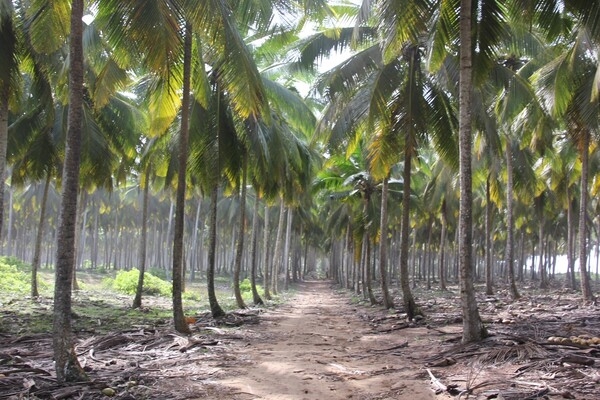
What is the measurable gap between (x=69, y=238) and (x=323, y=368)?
12.7 feet

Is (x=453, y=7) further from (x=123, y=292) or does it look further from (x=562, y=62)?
(x=123, y=292)

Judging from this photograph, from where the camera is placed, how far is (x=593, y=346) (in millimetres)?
7250

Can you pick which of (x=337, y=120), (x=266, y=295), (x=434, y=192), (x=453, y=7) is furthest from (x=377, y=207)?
(x=453, y=7)

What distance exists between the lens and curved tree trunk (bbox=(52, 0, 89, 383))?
237 inches

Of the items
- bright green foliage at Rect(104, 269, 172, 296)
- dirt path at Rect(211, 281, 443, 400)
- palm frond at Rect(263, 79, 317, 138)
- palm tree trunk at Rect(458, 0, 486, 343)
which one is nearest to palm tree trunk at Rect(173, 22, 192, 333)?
dirt path at Rect(211, 281, 443, 400)

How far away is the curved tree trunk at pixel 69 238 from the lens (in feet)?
19.7

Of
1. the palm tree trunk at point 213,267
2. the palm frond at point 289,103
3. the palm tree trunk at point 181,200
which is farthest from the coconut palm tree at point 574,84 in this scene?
the palm tree trunk at point 213,267

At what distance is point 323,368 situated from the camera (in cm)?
759

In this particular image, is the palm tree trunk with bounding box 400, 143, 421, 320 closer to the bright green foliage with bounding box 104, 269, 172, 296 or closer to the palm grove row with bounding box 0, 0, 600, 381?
the palm grove row with bounding box 0, 0, 600, 381

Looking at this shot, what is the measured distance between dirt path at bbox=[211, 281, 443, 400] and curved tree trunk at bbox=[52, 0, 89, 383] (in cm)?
183

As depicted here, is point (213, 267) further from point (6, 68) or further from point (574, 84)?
point (574, 84)

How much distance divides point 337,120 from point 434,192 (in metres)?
9.62

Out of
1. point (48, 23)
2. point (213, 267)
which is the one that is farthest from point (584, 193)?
point (48, 23)

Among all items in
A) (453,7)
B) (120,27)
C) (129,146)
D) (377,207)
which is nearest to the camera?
(120,27)
